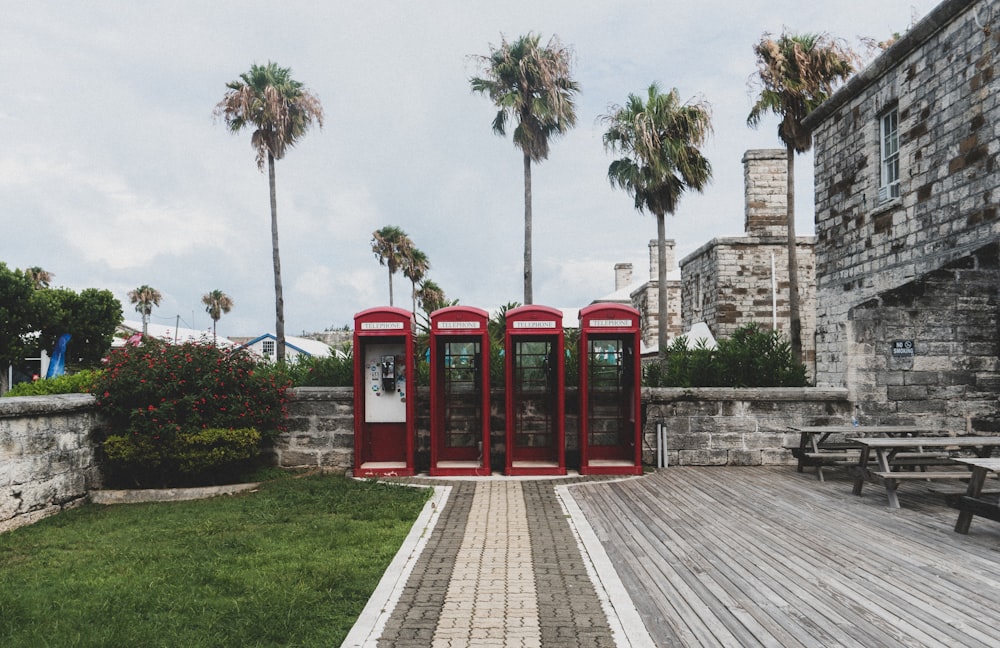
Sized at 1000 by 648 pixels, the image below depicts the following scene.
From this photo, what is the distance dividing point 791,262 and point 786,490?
11.5 metres

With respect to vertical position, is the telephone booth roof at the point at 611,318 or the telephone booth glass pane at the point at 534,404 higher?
the telephone booth roof at the point at 611,318

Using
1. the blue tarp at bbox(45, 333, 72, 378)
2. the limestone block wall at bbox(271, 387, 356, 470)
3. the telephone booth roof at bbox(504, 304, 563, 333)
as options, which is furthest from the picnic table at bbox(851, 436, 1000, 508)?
the blue tarp at bbox(45, 333, 72, 378)

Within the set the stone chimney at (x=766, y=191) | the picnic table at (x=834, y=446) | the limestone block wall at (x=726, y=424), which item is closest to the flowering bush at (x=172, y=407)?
the limestone block wall at (x=726, y=424)

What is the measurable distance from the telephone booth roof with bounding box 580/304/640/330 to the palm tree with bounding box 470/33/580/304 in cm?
1341

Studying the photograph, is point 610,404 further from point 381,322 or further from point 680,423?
point 381,322

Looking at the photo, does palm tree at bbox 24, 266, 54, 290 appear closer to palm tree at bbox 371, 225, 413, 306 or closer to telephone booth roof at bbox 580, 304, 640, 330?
palm tree at bbox 371, 225, 413, 306

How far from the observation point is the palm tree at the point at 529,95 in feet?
77.5

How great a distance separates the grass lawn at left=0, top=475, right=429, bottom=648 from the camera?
418 cm

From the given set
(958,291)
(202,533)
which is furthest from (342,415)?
(958,291)

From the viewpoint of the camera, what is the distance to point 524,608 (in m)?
4.55

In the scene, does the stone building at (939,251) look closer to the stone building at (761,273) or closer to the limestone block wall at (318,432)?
the limestone block wall at (318,432)

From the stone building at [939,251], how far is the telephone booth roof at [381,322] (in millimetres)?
6831

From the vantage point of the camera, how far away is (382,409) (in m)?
10.6

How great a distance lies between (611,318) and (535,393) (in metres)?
1.83
